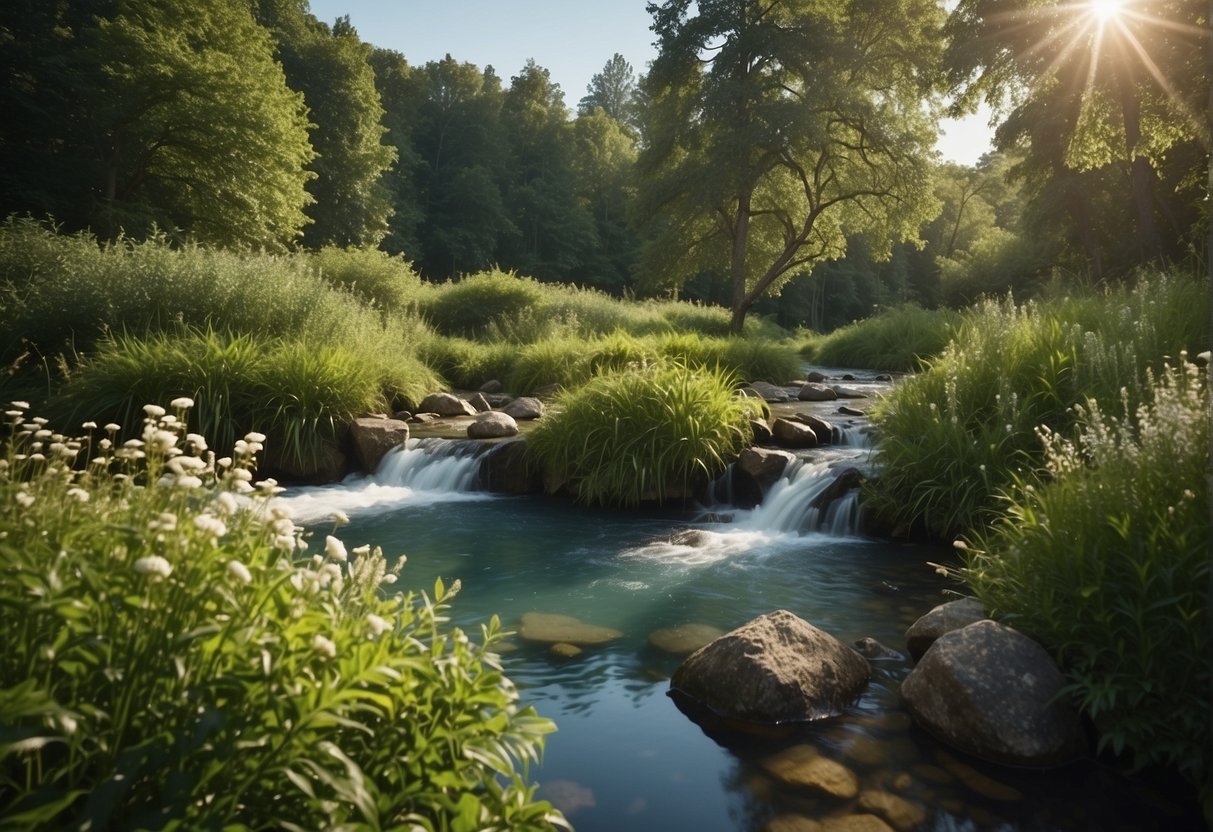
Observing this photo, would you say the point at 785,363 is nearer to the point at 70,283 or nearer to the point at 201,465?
the point at 70,283

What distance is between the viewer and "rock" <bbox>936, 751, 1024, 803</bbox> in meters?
3.03

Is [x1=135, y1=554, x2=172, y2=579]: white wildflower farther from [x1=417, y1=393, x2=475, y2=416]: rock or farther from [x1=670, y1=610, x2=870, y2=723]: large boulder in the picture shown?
[x1=417, y1=393, x2=475, y2=416]: rock

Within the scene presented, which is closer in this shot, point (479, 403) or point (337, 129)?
point (479, 403)

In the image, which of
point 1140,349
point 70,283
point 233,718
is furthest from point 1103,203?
point 233,718

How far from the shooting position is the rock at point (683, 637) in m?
4.47

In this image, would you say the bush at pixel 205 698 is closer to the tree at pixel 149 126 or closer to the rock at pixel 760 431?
the rock at pixel 760 431

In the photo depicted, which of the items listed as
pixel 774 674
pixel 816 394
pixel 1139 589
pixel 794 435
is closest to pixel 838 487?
pixel 794 435

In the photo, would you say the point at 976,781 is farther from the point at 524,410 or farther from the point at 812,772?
the point at 524,410

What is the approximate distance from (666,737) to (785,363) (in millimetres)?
13616

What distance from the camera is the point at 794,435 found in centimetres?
912

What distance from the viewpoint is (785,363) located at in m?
16.3

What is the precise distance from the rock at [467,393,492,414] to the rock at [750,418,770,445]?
509cm

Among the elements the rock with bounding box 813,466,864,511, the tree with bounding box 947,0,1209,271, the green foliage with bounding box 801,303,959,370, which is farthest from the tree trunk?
the rock with bounding box 813,466,864,511

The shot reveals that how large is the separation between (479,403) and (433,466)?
12.5 ft
